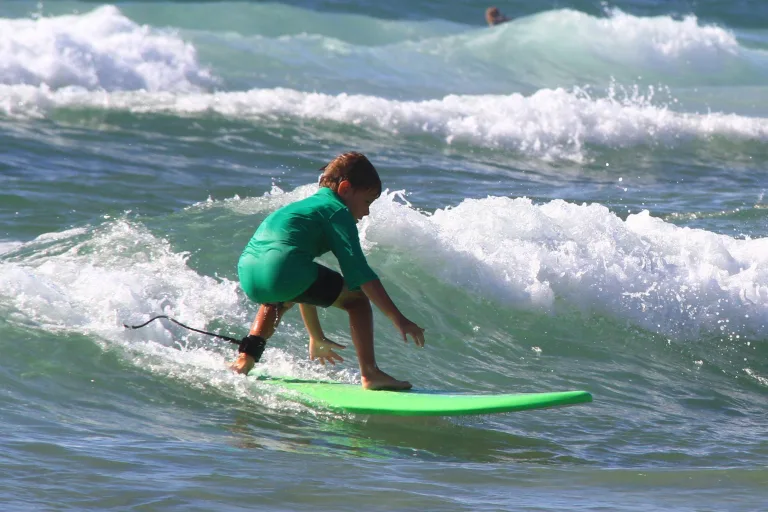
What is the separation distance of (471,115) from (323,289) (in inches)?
373

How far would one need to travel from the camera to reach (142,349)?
18.6 feet

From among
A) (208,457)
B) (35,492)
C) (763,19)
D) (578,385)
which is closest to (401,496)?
(208,457)

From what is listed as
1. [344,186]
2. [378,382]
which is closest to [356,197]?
[344,186]

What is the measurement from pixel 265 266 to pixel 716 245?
13.0ft

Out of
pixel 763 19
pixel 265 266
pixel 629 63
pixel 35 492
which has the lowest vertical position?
pixel 35 492

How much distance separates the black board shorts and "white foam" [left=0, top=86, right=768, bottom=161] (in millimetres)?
8368

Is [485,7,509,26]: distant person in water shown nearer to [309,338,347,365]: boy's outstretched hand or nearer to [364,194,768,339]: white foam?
[364,194,768,339]: white foam

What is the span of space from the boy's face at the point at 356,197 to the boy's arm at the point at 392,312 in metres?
0.36

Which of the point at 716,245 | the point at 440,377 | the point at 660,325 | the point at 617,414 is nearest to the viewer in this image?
the point at 617,414

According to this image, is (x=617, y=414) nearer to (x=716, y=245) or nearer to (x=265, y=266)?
(x=265, y=266)

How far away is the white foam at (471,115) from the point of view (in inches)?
523

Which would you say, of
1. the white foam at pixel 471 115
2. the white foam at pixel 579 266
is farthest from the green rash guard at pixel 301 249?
the white foam at pixel 471 115

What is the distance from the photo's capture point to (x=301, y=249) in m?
4.95

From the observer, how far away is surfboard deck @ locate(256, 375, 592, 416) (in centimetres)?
484
